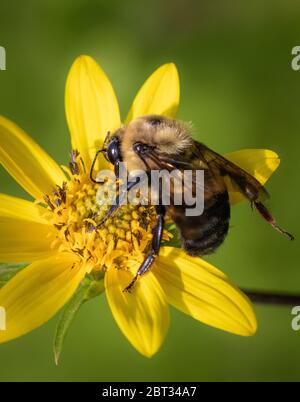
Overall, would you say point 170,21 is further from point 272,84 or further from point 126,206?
point 126,206

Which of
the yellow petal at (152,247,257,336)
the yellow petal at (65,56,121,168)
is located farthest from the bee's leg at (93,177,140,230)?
the yellow petal at (65,56,121,168)

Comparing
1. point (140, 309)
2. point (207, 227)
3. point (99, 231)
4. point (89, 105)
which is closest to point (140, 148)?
point (207, 227)

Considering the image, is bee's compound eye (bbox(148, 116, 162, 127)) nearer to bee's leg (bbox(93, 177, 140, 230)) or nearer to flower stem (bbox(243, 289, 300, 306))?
bee's leg (bbox(93, 177, 140, 230))

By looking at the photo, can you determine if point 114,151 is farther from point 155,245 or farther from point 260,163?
point 260,163

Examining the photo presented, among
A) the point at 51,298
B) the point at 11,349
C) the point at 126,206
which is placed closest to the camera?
the point at 51,298

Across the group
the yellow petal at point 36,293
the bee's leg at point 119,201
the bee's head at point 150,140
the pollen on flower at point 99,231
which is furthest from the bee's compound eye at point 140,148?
the yellow petal at point 36,293

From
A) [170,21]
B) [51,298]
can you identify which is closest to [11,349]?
[51,298]

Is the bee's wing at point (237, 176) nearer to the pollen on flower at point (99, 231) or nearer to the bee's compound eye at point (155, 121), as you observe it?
the bee's compound eye at point (155, 121)

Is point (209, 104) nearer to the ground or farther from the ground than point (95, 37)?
nearer to the ground
